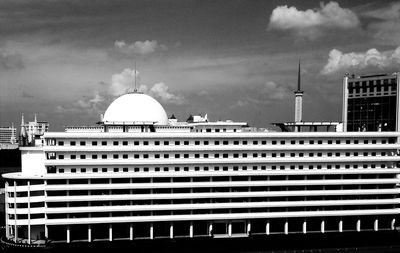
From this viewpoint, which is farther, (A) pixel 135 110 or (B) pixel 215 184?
(A) pixel 135 110

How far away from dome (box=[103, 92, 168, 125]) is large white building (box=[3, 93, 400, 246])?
372 cm

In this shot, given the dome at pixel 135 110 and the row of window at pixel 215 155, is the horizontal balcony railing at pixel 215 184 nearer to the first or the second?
the row of window at pixel 215 155

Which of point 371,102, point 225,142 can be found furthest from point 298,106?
point 371,102

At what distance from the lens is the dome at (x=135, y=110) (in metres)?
66.2

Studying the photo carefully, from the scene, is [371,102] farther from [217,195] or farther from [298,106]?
[217,195]

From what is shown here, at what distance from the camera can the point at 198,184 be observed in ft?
184

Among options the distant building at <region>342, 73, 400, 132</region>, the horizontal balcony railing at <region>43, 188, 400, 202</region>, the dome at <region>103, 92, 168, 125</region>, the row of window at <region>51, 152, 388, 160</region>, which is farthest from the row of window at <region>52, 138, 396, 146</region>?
the distant building at <region>342, 73, 400, 132</region>

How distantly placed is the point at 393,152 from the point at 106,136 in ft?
151

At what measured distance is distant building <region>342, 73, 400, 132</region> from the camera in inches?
4574

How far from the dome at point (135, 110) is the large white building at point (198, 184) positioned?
3.72 metres

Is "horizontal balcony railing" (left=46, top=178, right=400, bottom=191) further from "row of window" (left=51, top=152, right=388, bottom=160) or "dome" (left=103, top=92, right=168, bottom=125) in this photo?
"dome" (left=103, top=92, right=168, bottom=125)

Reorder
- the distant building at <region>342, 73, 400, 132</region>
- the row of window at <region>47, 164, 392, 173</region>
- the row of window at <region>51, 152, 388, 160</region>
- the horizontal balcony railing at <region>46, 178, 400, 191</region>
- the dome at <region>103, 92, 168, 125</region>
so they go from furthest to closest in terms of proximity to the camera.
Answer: the distant building at <region>342, 73, 400, 132</region> → the dome at <region>103, 92, 168, 125</region> → the row of window at <region>51, 152, 388, 160</region> → the row of window at <region>47, 164, 392, 173</region> → the horizontal balcony railing at <region>46, 178, 400, 191</region>

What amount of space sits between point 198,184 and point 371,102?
86879mm

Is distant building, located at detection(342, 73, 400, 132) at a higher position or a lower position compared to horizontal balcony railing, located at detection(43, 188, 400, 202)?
higher
